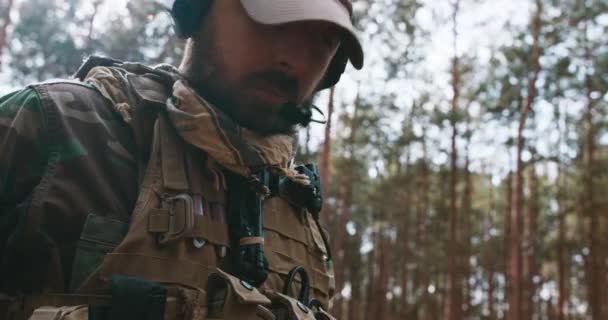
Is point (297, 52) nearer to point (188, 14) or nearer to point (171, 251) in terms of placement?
point (188, 14)

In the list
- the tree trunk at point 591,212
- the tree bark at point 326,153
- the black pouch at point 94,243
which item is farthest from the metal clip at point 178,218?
the tree trunk at point 591,212

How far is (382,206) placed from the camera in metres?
27.7

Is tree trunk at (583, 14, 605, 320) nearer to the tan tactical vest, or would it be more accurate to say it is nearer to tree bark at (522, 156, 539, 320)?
tree bark at (522, 156, 539, 320)

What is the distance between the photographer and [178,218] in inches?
59.8

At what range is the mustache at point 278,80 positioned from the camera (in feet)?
5.97

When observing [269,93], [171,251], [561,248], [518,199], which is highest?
[269,93]

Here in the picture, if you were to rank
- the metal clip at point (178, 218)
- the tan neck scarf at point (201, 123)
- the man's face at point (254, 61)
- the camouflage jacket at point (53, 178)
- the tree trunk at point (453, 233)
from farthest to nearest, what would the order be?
the tree trunk at point (453, 233) < the man's face at point (254, 61) < the tan neck scarf at point (201, 123) < the metal clip at point (178, 218) < the camouflage jacket at point (53, 178)

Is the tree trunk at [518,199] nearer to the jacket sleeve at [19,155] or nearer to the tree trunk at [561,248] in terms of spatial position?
the tree trunk at [561,248]

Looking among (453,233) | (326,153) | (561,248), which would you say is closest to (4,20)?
(326,153)

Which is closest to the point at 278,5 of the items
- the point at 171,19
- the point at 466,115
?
the point at 171,19

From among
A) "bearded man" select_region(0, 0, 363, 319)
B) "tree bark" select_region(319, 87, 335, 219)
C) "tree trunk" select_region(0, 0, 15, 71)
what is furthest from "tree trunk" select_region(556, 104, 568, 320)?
"bearded man" select_region(0, 0, 363, 319)

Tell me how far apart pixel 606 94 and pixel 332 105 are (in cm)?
1004

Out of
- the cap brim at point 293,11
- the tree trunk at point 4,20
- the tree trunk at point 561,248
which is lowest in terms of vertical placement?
the tree trunk at point 561,248

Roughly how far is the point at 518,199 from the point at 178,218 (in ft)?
51.9
